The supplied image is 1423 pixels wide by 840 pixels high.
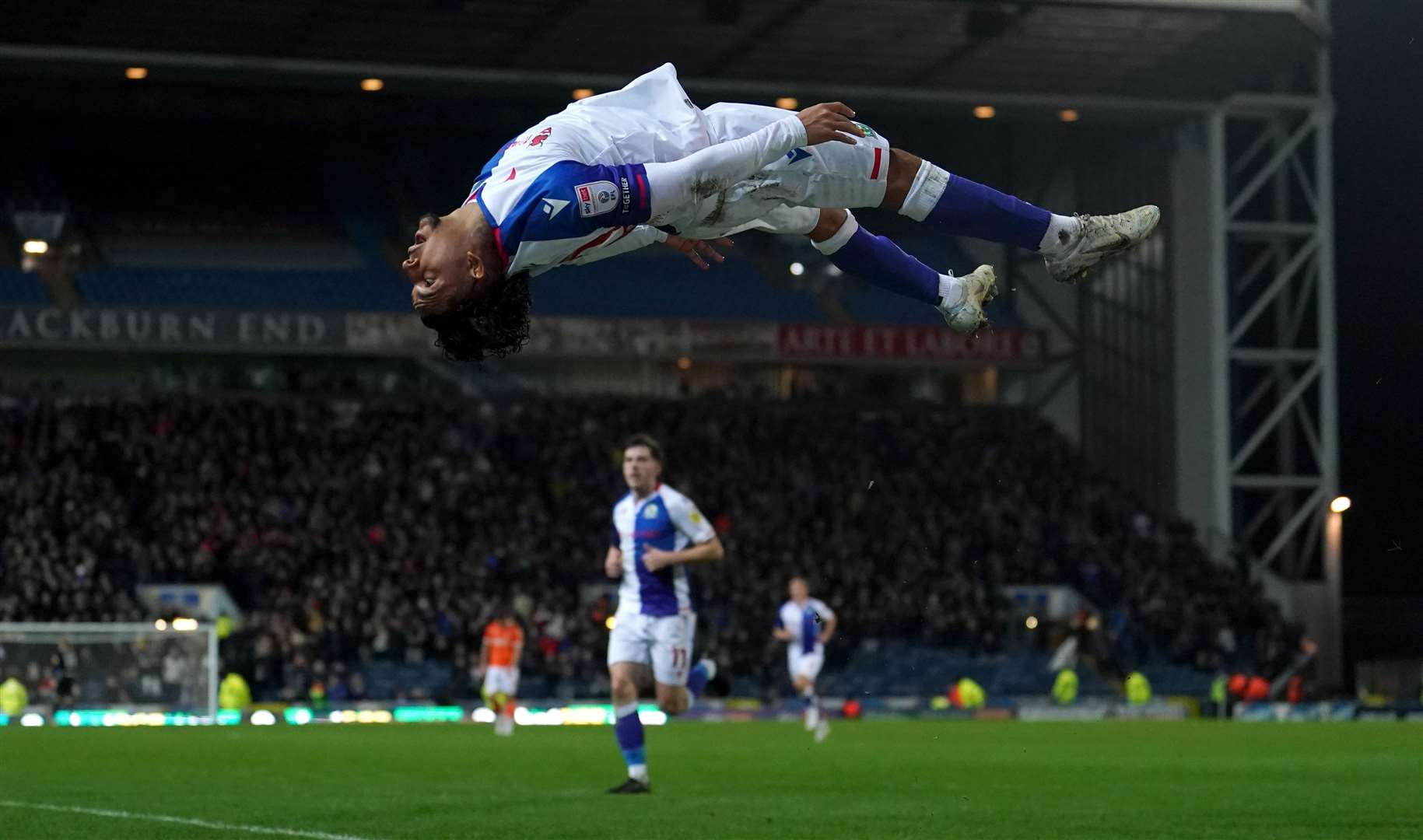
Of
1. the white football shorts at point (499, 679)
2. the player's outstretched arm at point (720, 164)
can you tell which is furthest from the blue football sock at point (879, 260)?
the white football shorts at point (499, 679)

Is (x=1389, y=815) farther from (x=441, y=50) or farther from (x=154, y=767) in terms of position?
(x=441, y=50)

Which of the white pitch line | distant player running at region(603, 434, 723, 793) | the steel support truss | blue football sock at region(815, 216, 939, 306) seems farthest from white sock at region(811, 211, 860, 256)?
the steel support truss

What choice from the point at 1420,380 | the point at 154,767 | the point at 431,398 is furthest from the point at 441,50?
the point at 154,767

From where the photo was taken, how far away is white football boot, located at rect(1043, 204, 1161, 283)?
8.59m

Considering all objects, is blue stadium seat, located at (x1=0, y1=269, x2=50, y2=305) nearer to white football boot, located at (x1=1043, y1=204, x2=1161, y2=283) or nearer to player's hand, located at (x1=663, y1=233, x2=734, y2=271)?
player's hand, located at (x1=663, y1=233, x2=734, y2=271)

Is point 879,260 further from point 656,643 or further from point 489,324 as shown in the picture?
point 656,643

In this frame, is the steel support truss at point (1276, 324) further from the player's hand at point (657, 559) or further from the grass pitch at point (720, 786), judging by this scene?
the player's hand at point (657, 559)

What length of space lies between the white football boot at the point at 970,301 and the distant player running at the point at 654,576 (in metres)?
5.67

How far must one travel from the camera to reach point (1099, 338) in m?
Result: 44.5

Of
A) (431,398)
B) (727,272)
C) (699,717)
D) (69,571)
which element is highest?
(727,272)

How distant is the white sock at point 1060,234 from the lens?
861 centimetres

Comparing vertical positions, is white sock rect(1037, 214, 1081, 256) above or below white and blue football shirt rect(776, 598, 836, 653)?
above

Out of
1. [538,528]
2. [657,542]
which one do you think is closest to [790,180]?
[657,542]

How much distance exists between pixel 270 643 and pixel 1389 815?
75.8 feet
